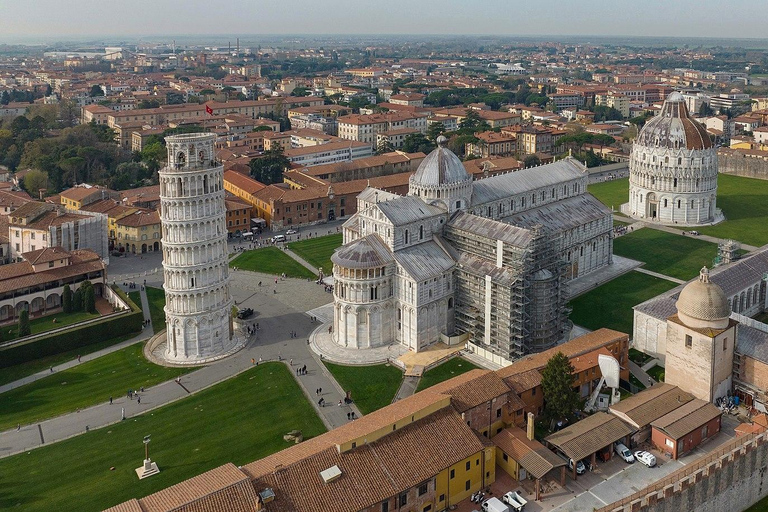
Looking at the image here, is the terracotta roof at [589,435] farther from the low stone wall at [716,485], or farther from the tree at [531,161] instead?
the tree at [531,161]

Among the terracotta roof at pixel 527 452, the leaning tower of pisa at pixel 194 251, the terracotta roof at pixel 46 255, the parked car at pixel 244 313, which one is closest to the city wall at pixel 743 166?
the parked car at pixel 244 313

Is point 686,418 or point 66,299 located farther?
point 66,299

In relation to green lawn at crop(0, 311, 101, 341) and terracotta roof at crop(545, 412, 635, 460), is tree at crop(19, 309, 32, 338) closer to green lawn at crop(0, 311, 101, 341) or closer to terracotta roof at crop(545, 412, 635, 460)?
green lawn at crop(0, 311, 101, 341)

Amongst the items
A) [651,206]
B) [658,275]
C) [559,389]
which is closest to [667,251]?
[658,275]

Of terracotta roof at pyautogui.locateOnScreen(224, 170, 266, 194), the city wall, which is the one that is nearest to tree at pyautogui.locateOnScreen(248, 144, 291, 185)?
terracotta roof at pyautogui.locateOnScreen(224, 170, 266, 194)

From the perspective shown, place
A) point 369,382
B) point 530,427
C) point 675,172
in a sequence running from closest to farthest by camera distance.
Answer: point 530,427 → point 369,382 → point 675,172

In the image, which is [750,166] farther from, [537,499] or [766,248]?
[537,499]

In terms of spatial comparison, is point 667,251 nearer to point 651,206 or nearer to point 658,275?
point 658,275
